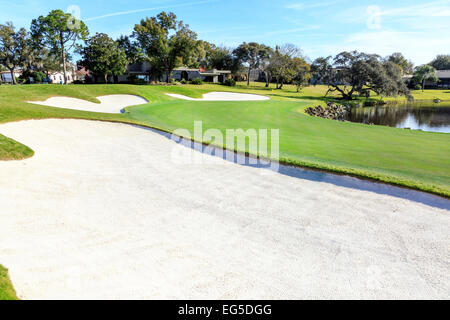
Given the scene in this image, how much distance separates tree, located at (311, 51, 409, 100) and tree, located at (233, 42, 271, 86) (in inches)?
876

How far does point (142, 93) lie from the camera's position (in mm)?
34156

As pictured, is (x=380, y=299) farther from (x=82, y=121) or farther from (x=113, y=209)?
(x=82, y=121)

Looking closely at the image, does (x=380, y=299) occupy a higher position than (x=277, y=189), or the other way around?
(x=277, y=189)

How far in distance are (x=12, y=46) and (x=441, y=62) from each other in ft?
557

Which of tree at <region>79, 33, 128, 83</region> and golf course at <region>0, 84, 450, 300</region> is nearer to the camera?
golf course at <region>0, 84, 450, 300</region>

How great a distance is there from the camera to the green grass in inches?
135

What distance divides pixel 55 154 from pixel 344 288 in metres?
9.97

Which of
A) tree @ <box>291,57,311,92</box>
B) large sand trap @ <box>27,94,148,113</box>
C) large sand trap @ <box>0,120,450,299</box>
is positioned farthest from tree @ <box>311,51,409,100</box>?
large sand trap @ <box>0,120,450,299</box>

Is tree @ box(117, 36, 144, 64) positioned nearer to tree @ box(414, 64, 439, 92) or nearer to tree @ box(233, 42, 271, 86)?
tree @ box(233, 42, 271, 86)

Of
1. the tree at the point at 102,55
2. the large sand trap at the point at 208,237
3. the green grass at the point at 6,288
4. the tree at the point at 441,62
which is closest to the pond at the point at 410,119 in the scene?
the large sand trap at the point at 208,237

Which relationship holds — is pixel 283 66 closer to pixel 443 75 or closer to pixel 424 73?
pixel 424 73
